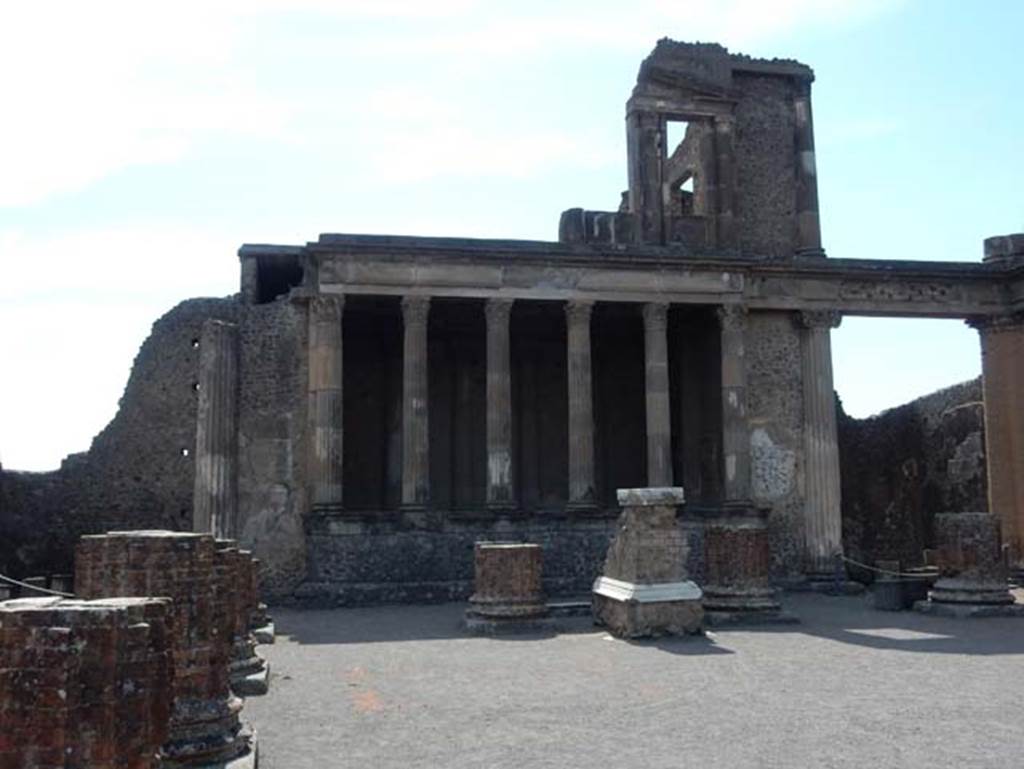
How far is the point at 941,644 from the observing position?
10773 mm

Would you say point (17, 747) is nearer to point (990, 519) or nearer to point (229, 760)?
point (229, 760)

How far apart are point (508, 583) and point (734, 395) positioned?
7733 millimetres

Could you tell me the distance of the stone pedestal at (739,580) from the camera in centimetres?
1288

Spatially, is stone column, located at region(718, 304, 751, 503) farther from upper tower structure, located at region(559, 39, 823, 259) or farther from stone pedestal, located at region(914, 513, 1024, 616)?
stone pedestal, located at region(914, 513, 1024, 616)

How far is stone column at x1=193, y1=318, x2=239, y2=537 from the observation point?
17578 millimetres

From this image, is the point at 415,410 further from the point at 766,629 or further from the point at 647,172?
the point at 647,172

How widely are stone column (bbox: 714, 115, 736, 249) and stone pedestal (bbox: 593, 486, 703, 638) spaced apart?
10.2 metres

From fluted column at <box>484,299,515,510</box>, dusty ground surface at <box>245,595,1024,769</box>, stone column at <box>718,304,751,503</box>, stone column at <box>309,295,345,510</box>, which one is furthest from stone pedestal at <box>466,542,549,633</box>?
stone column at <box>718,304,751,503</box>

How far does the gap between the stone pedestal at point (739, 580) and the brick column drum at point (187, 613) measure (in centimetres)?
856

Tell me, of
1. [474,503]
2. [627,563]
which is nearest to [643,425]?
[474,503]

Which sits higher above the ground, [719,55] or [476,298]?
[719,55]

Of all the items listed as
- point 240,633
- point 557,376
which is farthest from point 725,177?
point 240,633

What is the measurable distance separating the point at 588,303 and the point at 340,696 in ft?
37.8

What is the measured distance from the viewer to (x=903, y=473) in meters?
26.0
